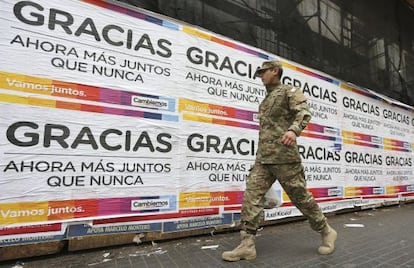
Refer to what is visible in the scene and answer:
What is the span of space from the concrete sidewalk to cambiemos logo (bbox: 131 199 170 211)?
388mm

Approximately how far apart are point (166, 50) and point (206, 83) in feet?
2.03

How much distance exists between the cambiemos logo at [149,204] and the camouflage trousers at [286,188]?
89cm

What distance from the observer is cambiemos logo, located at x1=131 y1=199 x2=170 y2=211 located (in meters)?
2.71

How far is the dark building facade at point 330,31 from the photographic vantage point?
359 centimetres

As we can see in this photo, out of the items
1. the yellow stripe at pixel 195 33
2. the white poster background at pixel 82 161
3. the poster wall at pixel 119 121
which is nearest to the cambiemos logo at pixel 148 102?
the poster wall at pixel 119 121

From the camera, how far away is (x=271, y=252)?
2600 mm

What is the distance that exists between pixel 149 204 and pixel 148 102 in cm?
107

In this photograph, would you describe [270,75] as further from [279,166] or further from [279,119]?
[279,166]

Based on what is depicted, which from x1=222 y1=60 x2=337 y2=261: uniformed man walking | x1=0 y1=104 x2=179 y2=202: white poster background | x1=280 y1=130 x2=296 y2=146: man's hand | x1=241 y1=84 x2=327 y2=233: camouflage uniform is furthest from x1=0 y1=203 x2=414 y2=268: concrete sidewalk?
x1=280 y1=130 x2=296 y2=146: man's hand

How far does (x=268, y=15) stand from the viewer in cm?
417

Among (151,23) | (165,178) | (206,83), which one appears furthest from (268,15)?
(165,178)

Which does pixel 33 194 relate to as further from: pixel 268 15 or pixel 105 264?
pixel 268 15

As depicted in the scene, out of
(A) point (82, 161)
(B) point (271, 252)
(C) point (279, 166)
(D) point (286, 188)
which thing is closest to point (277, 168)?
(C) point (279, 166)

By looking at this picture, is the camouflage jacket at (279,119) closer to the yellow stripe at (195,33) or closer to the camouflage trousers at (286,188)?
the camouflage trousers at (286,188)
